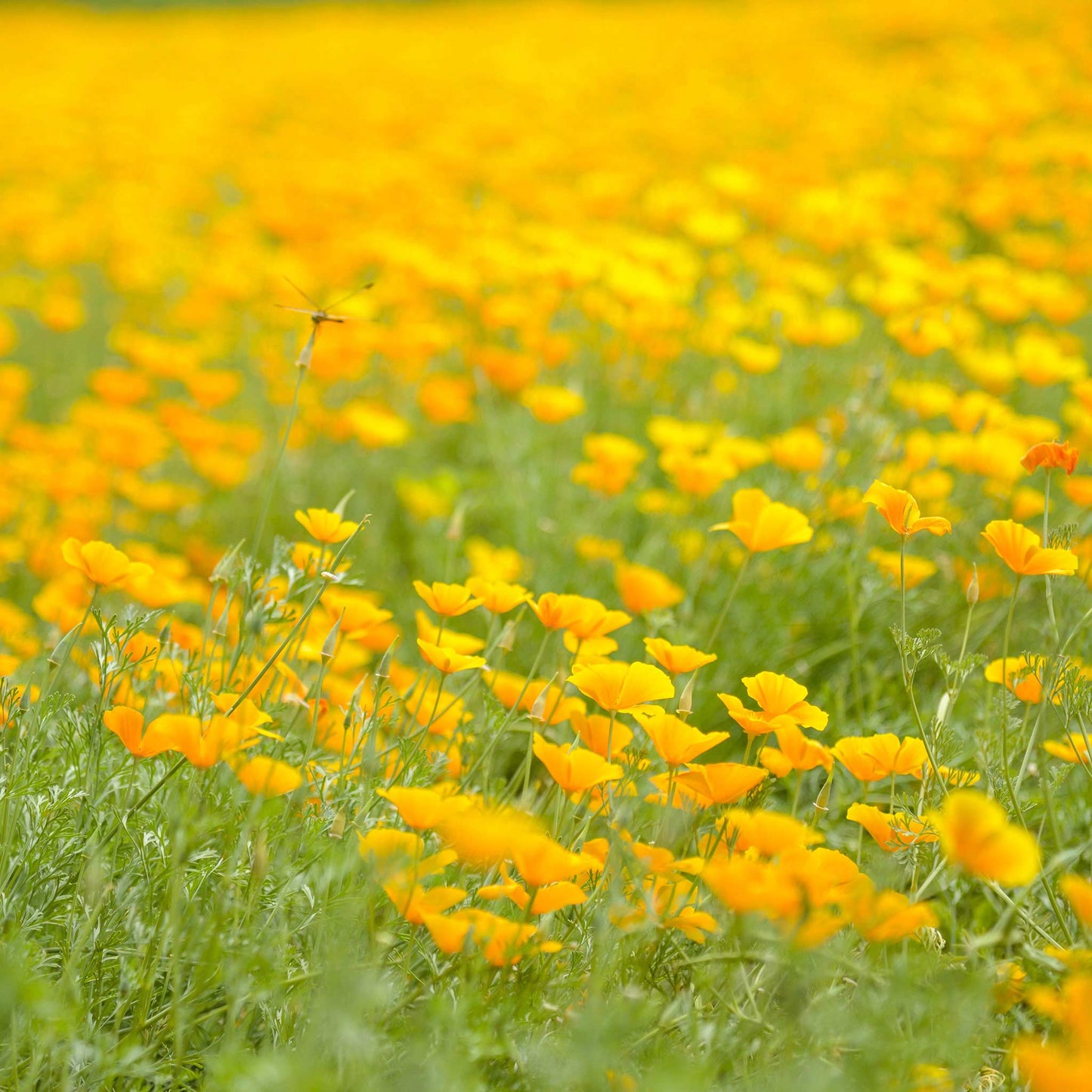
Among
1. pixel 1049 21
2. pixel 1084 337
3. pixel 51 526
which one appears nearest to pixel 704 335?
pixel 1084 337

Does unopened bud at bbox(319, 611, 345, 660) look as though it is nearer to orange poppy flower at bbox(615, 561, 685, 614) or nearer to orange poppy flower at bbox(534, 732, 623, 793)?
orange poppy flower at bbox(534, 732, 623, 793)

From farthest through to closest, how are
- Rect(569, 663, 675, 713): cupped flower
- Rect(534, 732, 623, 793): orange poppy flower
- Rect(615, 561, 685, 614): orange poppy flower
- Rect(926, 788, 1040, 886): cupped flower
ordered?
Rect(615, 561, 685, 614): orange poppy flower → Rect(569, 663, 675, 713): cupped flower → Rect(534, 732, 623, 793): orange poppy flower → Rect(926, 788, 1040, 886): cupped flower

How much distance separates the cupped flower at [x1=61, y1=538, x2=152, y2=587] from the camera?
1.45 m

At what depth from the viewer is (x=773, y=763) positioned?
1.41 meters

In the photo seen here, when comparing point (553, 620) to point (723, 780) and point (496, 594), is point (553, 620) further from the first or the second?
point (723, 780)

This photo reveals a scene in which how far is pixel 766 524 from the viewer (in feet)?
5.80

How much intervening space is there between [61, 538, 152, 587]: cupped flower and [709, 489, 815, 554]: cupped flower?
2.82 feet

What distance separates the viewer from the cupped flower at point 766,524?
5.74 ft

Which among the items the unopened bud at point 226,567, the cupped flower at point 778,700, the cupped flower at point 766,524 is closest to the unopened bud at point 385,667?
the unopened bud at point 226,567

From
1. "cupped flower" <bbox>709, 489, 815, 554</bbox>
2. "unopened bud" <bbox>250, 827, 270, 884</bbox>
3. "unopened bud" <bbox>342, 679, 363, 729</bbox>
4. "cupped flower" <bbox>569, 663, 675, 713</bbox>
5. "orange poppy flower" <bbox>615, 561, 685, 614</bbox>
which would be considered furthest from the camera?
"orange poppy flower" <bbox>615, 561, 685, 614</bbox>

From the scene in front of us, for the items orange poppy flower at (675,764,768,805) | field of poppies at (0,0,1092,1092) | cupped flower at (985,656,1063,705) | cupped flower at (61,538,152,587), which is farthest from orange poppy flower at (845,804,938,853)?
cupped flower at (61,538,152,587)

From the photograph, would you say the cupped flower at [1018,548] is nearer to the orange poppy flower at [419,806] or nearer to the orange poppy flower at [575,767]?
the orange poppy flower at [575,767]

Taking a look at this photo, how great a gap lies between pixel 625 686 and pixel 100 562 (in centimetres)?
70

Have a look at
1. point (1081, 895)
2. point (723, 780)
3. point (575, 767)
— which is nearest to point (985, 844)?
point (1081, 895)
